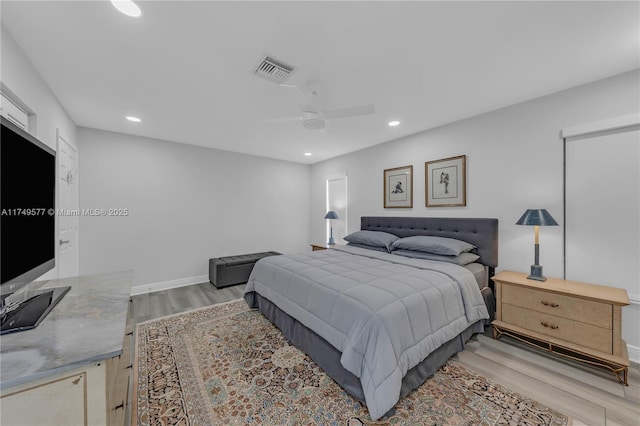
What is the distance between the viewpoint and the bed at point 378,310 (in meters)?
1.59

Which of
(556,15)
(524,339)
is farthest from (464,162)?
(524,339)

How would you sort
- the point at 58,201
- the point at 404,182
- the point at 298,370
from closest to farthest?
the point at 298,370
the point at 58,201
the point at 404,182

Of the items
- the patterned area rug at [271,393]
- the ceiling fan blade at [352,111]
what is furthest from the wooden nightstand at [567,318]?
the ceiling fan blade at [352,111]

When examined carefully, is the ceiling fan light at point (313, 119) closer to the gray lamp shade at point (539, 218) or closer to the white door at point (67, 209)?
the gray lamp shade at point (539, 218)

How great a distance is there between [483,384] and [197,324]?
285 cm

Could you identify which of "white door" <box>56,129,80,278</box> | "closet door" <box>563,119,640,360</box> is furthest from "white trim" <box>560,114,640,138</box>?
"white door" <box>56,129,80,278</box>

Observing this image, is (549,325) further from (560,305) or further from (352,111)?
(352,111)

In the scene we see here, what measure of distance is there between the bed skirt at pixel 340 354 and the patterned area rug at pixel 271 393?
7 centimetres

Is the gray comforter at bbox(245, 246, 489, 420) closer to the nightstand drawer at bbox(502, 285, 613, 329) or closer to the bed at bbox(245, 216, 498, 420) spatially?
the bed at bbox(245, 216, 498, 420)

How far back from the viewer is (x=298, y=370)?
206 cm

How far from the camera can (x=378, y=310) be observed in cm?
166

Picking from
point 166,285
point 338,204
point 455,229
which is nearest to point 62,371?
point 455,229

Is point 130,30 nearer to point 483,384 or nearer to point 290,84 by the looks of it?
point 290,84

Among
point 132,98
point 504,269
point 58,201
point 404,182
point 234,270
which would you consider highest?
point 132,98
